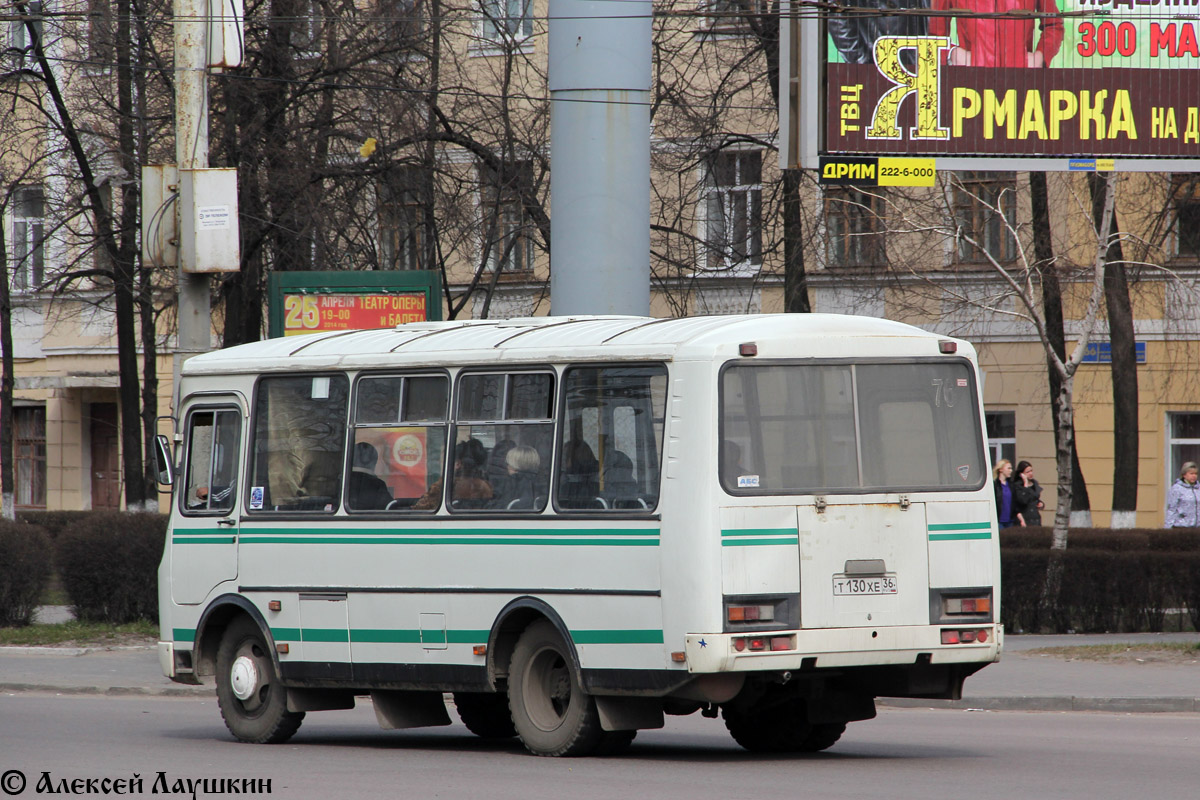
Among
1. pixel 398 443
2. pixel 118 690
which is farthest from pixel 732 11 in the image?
pixel 398 443

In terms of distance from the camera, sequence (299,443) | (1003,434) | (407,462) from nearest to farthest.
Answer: (407,462)
(299,443)
(1003,434)

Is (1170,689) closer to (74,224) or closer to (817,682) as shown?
(817,682)

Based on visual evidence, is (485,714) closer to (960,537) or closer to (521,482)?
(521,482)

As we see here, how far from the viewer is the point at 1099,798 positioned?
9023mm

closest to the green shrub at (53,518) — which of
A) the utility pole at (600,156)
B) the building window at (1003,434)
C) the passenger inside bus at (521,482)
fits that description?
the building window at (1003,434)

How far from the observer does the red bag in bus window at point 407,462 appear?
11500 mm

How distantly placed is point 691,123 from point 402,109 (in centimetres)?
377

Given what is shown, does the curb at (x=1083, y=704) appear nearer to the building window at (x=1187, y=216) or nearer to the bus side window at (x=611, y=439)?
the bus side window at (x=611, y=439)

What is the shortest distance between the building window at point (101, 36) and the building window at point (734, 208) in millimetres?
7657

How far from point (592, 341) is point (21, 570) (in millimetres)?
11758

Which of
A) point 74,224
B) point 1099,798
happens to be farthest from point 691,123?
Result: point 1099,798

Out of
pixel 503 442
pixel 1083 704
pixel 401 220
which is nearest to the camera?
pixel 503 442

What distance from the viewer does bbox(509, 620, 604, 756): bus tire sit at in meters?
10.7

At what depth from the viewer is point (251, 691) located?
1224 cm
